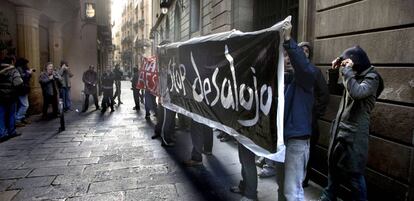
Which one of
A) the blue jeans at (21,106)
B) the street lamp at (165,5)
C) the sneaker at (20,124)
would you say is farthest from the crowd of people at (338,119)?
the street lamp at (165,5)

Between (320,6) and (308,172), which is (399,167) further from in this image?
(320,6)

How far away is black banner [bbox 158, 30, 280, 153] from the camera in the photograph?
2943 millimetres

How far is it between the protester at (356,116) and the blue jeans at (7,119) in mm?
7281

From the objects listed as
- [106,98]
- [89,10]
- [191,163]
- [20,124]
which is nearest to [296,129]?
[191,163]

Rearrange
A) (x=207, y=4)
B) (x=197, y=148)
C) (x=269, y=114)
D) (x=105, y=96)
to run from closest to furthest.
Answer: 1. (x=269, y=114)
2. (x=197, y=148)
3. (x=207, y=4)
4. (x=105, y=96)

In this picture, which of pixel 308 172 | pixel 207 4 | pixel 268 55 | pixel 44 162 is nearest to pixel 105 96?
pixel 207 4

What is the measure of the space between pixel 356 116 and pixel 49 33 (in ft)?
52.4

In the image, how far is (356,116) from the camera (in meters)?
3.14

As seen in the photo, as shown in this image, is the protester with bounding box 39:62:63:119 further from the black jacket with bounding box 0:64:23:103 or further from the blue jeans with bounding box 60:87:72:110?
the black jacket with bounding box 0:64:23:103

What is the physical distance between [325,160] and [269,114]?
87.6 inches

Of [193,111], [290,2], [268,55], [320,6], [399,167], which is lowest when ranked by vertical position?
[399,167]

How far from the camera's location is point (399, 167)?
3424mm

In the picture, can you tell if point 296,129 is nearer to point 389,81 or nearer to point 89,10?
point 389,81

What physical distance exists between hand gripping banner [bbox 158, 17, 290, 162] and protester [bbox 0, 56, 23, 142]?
4485mm
